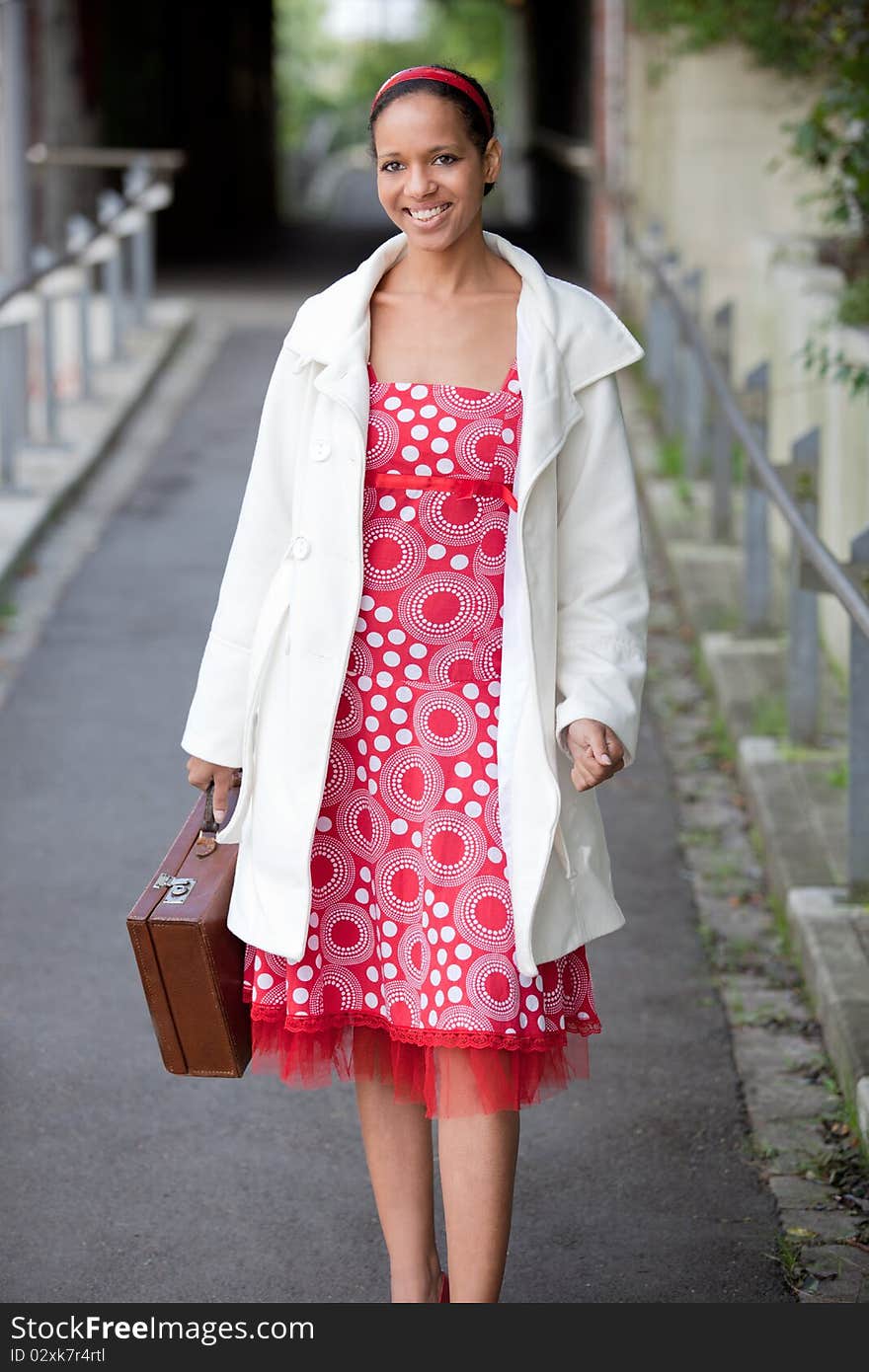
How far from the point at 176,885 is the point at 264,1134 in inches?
44.6

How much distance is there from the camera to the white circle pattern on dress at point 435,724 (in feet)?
9.35

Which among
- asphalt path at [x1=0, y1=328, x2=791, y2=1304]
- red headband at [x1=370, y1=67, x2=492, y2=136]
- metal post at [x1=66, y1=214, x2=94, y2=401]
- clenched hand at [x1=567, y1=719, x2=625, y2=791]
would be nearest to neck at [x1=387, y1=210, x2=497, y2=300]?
red headband at [x1=370, y1=67, x2=492, y2=136]

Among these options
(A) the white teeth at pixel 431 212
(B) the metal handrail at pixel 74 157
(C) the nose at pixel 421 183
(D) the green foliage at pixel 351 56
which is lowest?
(D) the green foliage at pixel 351 56

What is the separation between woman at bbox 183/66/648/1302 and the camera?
2.84 meters

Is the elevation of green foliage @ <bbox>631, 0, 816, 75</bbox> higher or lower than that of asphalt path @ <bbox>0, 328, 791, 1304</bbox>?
higher

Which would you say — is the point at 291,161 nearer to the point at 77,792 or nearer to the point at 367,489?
the point at 77,792

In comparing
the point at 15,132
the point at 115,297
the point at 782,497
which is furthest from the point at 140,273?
the point at 782,497

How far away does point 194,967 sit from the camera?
2965mm

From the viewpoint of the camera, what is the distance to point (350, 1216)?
3691 millimetres

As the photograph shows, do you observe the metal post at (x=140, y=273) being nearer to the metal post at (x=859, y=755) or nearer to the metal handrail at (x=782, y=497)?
the metal handrail at (x=782, y=497)

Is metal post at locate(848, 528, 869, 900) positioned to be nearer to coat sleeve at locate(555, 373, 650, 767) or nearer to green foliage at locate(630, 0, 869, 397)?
coat sleeve at locate(555, 373, 650, 767)

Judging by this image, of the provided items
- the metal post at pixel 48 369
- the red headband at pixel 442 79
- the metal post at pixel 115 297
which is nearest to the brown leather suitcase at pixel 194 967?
the red headband at pixel 442 79

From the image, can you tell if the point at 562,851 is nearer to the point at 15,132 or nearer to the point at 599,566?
the point at 599,566

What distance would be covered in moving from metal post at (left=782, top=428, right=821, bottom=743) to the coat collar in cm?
260
